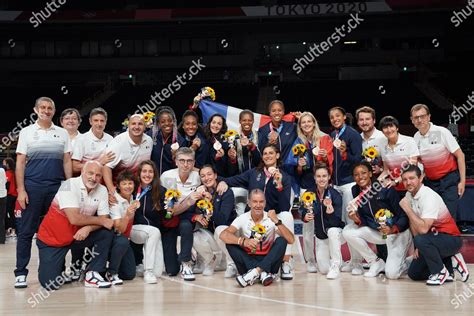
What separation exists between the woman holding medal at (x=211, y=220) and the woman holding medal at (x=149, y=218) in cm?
42

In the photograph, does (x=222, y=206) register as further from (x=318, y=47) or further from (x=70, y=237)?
(x=318, y=47)

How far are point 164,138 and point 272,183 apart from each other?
1.48 m

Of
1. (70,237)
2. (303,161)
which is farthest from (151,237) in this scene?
(303,161)

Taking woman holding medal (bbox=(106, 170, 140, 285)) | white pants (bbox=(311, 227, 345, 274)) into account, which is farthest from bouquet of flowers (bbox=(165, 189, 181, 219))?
white pants (bbox=(311, 227, 345, 274))

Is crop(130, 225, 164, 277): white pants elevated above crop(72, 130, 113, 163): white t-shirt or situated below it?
below

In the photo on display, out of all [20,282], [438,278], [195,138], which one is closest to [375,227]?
[438,278]

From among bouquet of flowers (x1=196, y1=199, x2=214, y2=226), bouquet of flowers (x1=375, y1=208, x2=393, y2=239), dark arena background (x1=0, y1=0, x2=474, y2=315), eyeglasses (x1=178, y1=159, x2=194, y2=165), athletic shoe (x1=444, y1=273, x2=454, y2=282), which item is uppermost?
dark arena background (x1=0, y1=0, x2=474, y2=315)

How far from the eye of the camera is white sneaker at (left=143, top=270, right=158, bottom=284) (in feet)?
23.0

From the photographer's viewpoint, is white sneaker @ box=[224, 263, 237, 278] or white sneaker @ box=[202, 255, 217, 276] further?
white sneaker @ box=[202, 255, 217, 276]

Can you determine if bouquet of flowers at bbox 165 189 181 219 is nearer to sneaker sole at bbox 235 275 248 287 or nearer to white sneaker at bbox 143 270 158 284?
white sneaker at bbox 143 270 158 284

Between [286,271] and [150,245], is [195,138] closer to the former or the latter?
[150,245]

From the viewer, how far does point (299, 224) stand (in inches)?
412

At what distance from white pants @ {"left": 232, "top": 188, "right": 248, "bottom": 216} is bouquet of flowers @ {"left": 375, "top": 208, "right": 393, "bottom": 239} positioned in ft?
5.47

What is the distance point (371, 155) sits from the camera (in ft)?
24.7
